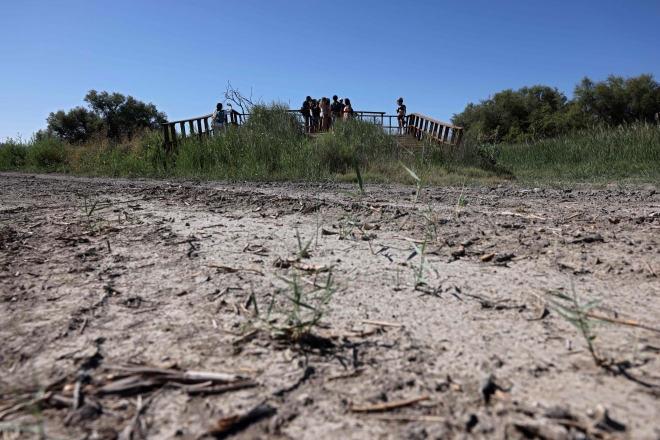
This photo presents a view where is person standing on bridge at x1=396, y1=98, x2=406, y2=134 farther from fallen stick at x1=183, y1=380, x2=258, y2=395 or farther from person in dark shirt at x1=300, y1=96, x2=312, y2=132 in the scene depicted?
fallen stick at x1=183, y1=380, x2=258, y2=395

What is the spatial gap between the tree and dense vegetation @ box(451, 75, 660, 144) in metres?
27.4

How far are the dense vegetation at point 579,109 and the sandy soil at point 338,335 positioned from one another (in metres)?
29.0

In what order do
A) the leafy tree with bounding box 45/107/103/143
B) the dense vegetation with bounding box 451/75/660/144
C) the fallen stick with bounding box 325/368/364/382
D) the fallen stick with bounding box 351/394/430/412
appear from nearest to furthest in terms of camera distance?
1. the fallen stick with bounding box 351/394/430/412
2. the fallen stick with bounding box 325/368/364/382
3. the dense vegetation with bounding box 451/75/660/144
4. the leafy tree with bounding box 45/107/103/143

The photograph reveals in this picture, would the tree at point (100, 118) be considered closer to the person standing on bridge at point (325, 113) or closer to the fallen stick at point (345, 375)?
the person standing on bridge at point (325, 113)

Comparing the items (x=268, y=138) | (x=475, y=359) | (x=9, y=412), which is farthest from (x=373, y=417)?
(x=268, y=138)

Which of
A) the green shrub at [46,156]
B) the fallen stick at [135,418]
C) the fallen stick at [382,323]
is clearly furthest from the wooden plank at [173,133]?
the fallen stick at [135,418]

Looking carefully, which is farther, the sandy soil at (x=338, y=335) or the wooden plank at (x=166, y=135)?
the wooden plank at (x=166, y=135)

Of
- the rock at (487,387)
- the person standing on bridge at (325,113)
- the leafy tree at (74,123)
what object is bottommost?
the rock at (487,387)

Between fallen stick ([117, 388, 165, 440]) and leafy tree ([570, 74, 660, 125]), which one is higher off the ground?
leafy tree ([570, 74, 660, 125])

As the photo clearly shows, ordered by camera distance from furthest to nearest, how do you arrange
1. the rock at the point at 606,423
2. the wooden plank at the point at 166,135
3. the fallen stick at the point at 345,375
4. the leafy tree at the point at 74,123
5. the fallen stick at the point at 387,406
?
the leafy tree at the point at 74,123
the wooden plank at the point at 166,135
the fallen stick at the point at 345,375
the fallen stick at the point at 387,406
the rock at the point at 606,423

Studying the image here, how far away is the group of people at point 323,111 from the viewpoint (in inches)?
553

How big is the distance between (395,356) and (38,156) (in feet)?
48.0

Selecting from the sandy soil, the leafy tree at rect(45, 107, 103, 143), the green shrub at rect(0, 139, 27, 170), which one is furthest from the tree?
the sandy soil

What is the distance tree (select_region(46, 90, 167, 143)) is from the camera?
117ft
